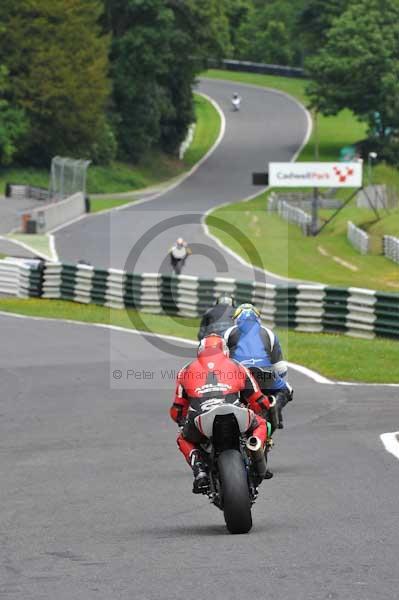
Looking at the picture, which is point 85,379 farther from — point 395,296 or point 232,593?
point 232,593

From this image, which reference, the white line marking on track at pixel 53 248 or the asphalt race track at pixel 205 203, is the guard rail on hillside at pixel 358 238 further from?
the white line marking on track at pixel 53 248

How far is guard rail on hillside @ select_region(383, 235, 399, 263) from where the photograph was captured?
4991 centimetres

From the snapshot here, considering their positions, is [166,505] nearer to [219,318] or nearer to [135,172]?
[219,318]

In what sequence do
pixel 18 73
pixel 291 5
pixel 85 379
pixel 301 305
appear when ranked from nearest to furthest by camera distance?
pixel 85 379 → pixel 301 305 → pixel 18 73 → pixel 291 5

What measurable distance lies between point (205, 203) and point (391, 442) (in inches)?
2453

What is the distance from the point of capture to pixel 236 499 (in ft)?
28.0

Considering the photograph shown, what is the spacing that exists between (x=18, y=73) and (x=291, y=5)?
86213 mm

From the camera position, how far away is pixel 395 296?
24.3 metres

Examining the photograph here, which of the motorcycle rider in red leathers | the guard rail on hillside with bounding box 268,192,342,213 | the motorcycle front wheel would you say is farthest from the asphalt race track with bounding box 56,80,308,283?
the motorcycle front wheel

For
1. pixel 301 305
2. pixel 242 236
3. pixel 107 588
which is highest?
pixel 107 588

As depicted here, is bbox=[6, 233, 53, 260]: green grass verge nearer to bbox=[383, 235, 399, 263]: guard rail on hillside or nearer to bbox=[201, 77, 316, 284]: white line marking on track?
bbox=[201, 77, 316, 284]: white line marking on track

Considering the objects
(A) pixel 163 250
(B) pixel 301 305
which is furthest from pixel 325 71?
(B) pixel 301 305

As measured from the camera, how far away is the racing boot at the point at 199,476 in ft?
30.2

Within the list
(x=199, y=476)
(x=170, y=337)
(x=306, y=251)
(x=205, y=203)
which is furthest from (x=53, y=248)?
(x=199, y=476)
